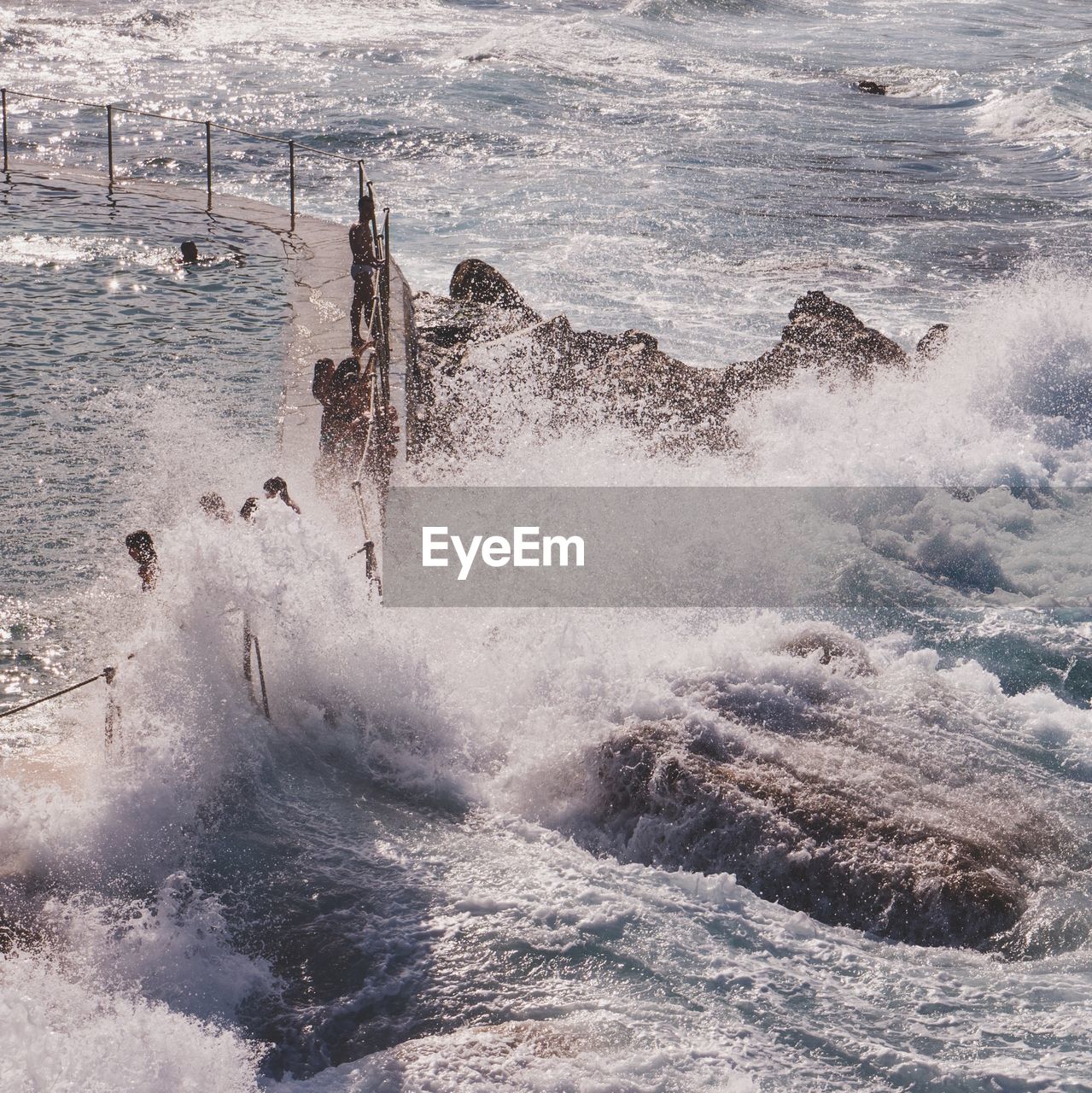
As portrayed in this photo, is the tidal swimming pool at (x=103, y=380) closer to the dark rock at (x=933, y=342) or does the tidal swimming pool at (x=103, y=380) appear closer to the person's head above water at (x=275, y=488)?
the person's head above water at (x=275, y=488)

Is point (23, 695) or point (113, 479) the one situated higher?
point (113, 479)

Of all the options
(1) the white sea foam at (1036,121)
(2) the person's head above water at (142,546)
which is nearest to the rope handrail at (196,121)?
(2) the person's head above water at (142,546)

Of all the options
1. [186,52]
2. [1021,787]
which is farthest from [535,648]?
[186,52]

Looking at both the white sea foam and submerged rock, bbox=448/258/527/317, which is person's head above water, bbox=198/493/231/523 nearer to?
submerged rock, bbox=448/258/527/317

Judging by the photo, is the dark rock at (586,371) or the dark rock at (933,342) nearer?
the dark rock at (586,371)

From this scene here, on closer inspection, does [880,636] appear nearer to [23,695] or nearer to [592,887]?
[592,887]

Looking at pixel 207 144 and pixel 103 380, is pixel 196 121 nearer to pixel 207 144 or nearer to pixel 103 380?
pixel 207 144
